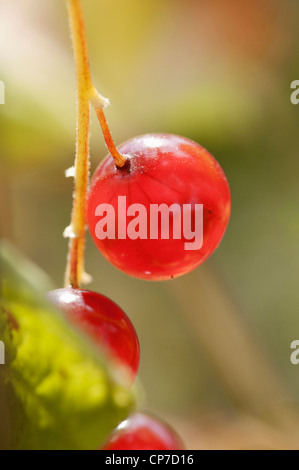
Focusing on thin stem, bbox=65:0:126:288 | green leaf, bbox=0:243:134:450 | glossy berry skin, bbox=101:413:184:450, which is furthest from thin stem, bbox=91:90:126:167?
glossy berry skin, bbox=101:413:184:450

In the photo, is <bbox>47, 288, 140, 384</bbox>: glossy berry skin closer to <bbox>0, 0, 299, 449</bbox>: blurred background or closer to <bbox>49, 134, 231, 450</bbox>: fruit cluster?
<bbox>49, 134, 231, 450</bbox>: fruit cluster

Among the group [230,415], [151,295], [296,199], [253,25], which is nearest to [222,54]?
[253,25]

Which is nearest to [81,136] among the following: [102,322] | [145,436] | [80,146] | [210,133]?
[80,146]

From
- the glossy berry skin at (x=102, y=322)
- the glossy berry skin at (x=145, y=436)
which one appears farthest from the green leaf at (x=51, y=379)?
the glossy berry skin at (x=145, y=436)

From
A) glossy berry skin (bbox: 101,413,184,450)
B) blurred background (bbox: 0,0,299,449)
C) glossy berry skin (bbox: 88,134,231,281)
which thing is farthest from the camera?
blurred background (bbox: 0,0,299,449)

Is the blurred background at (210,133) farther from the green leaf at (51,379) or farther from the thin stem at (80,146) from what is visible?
the green leaf at (51,379)
